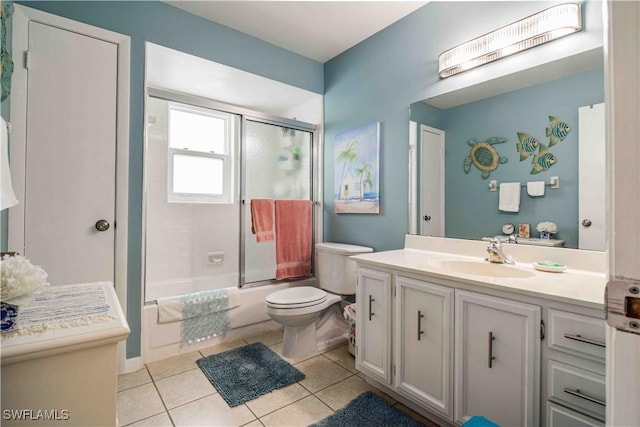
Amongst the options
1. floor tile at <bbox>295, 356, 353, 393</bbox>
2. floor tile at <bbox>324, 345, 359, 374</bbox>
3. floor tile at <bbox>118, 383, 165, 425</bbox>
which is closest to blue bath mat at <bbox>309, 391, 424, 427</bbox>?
floor tile at <bbox>295, 356, 353, 393</bbox>

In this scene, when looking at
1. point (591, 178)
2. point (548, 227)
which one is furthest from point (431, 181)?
point (591, 178)

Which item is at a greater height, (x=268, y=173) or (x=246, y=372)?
(x=268, y=173)

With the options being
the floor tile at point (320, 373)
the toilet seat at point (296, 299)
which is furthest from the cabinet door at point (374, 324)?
the toilet seat at point (296, 299)

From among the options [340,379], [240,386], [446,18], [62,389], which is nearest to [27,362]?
[62,389]

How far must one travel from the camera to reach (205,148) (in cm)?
308

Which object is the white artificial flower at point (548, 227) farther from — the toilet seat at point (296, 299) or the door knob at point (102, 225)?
the door knob at point (102, 225)

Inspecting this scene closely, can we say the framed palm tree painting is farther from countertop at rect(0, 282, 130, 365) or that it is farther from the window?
countertop at rect(0, 282, 130, 365)

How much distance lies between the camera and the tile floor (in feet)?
5.00

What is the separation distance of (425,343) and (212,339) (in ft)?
5.56

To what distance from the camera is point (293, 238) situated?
285cm

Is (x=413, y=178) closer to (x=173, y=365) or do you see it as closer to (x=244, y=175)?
(x=244, y=175)

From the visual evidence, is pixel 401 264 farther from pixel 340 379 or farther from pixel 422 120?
pixel 422 120

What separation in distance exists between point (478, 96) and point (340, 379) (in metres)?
1.96

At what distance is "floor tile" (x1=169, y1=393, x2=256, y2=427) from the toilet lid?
655 millimetres
